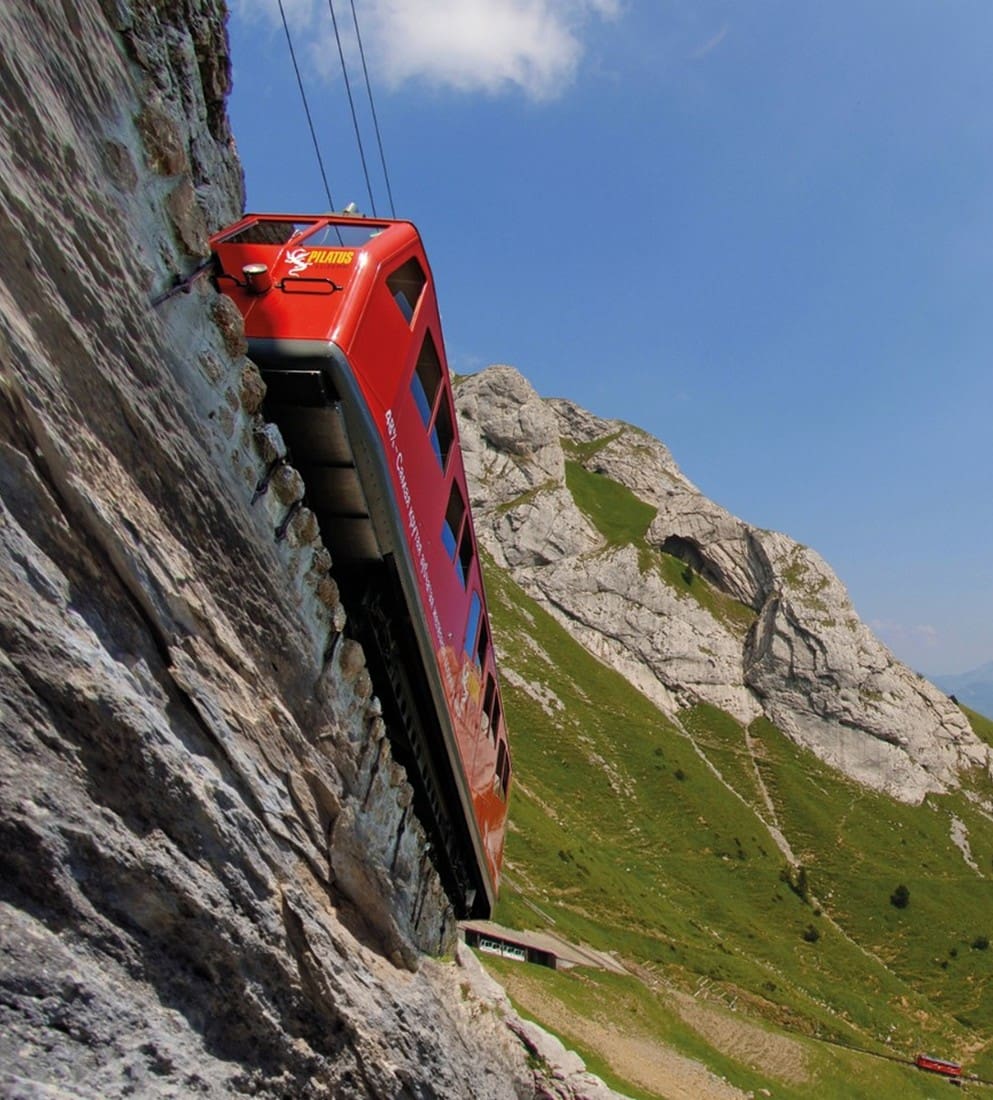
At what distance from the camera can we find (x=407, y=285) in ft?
29.8

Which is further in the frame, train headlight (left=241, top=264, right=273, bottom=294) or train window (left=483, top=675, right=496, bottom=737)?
train window (left=483, top=675, right=496, bottom=737)

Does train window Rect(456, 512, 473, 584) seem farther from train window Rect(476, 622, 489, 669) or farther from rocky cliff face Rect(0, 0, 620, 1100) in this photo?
rocky cliff face Rect(0, 0, 620, 1100)

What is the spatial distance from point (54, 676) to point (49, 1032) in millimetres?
1936

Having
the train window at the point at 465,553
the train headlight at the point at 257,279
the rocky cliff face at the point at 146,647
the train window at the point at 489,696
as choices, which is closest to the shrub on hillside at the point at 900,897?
the train window at the point at 489,696

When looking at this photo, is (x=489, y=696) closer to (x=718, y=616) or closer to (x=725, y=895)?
(x=725, y=895)

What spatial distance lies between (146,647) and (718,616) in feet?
413

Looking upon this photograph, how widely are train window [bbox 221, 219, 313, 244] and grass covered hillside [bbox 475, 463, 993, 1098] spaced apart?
22490 mm

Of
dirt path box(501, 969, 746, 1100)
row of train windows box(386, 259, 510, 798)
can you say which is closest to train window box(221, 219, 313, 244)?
row of train windows box(386, 259, 510, 798)

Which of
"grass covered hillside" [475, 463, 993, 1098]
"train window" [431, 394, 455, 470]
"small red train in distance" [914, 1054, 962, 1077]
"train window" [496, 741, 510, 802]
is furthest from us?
"small red train in distance" [914, 1054, 962, 1077]

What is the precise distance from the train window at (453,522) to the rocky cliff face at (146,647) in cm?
274

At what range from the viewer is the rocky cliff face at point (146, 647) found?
166 inches

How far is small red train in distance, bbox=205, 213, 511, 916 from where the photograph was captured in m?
7.41

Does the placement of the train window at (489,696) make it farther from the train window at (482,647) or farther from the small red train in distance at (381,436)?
the small red train in distance at (381,436)

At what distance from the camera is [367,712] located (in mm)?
9328
